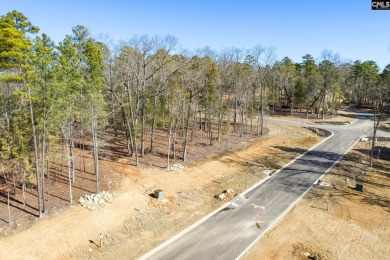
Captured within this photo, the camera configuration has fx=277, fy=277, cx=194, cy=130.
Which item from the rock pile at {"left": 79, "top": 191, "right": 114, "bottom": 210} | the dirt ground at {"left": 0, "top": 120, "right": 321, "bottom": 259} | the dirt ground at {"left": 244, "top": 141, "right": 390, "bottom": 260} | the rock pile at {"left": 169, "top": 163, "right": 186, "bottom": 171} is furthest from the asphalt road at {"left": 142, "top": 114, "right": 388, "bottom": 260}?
the rock pile at {"left": 169, "top": 163, "right": 186, "bottom": 171}

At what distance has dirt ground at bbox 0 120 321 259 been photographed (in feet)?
58.4

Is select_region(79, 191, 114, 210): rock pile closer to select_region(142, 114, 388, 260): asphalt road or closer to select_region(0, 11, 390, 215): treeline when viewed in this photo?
select_region(0, 11, 390, 215): treeline

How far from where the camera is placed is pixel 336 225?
819 inches

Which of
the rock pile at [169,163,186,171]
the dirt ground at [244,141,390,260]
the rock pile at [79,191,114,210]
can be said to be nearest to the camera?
the dirt ground at [244,141,390,260]

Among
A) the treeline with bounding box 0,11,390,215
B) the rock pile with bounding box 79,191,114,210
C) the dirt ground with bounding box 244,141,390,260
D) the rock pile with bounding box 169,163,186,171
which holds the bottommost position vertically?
the dirt ground with bounding box 244,141,390,260

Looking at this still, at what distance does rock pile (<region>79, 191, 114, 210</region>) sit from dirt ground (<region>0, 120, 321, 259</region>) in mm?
553

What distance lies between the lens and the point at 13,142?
2105 centimetres

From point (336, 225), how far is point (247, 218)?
658cm

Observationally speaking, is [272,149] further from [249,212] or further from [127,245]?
[127,245]

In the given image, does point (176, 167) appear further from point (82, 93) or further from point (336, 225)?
point (336, 225)

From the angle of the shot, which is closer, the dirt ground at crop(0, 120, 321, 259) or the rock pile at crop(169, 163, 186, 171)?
the dirt ground at crop(0, 120, 321, 259)

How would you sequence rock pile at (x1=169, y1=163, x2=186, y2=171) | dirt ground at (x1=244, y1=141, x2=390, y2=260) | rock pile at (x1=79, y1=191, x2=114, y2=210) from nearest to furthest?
dirt ground at (x1=244, y1=141, x2=390, y2=260) → rock pile at (x1=79, y1=191, x2=114, y2=210) → rock pile at (x1=169, y1=163, x2=186, y2=171)

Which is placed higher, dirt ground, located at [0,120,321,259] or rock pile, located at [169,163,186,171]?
rock pile, located at [169,163,186,171]

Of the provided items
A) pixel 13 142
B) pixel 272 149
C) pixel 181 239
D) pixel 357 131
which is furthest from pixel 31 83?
pixel 357 131
